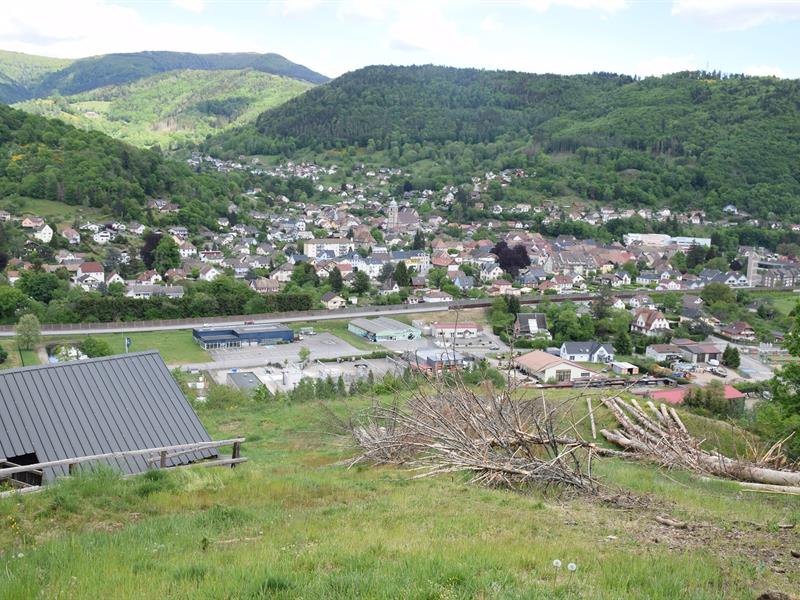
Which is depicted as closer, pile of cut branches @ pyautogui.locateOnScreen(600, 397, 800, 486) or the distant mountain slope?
pile of cut branches @ pyautogui.locateOnScreen(600, 397, 800, 486)

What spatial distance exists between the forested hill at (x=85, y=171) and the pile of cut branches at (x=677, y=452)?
51.7 meters

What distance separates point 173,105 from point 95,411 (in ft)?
527

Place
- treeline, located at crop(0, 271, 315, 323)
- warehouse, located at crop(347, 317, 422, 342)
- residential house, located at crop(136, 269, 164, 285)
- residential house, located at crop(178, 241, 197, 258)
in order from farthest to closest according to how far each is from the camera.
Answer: residential house, located at crop(178, 241, 197, 258), residential house, located at crop(136, 269, 164, 285), warehouse, located at crop(347, 317, 422, 342), treeline, located at crop(0, 271, 315, 323)

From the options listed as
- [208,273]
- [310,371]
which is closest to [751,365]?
[310,371]

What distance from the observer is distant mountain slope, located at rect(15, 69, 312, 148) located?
12675 cm

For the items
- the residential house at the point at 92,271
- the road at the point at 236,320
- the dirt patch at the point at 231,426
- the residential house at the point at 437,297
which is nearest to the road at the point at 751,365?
the road at the point at 236,320

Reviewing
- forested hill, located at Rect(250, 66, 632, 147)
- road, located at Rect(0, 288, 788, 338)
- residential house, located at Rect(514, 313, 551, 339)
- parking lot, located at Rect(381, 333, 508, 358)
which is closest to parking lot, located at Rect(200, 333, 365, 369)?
parking lot, located at Rect(381, 333, 508, 358)

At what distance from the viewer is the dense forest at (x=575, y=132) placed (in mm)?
80250

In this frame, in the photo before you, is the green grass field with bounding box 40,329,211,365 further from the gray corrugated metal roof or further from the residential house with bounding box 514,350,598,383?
the gray corrugated metal roof

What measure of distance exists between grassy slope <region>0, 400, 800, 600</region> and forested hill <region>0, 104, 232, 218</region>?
5353cm

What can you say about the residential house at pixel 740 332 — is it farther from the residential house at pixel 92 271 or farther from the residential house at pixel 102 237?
the residential house at pixel 102 237

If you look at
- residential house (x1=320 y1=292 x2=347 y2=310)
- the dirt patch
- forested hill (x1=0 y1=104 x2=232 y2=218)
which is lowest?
residential house (x1=320 y1=292 x2=347 y2=310)

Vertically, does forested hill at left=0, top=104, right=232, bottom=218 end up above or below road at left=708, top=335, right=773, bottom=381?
above

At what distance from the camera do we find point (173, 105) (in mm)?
152875
